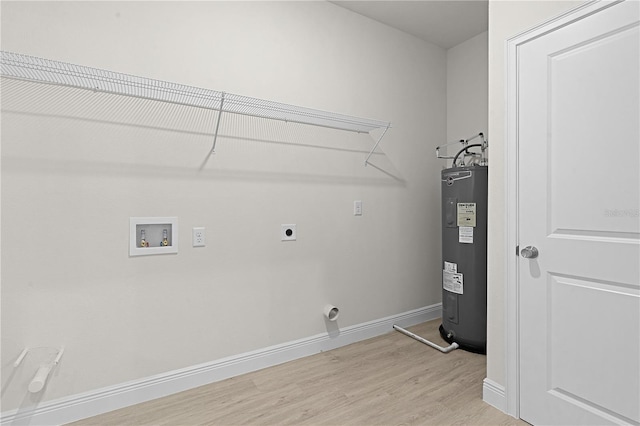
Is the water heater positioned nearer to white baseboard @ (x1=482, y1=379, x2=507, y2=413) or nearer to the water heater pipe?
the water heater pipe

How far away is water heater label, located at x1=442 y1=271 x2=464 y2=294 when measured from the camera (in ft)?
8.57

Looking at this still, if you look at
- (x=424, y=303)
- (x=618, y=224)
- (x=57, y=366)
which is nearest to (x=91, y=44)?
(x=57, y=366)

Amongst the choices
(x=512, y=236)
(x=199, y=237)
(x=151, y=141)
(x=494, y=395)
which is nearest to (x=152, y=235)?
(x=199, y=237)

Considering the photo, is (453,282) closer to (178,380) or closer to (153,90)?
(178,380)

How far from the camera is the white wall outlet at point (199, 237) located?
2046 mm

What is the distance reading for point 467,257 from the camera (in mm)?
2568

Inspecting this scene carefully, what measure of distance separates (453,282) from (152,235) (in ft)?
7.24

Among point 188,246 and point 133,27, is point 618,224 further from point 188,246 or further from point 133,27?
point 133,27

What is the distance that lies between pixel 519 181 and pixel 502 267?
471 millimetres

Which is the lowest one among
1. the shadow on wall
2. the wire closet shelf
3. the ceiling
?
the shadow on wall

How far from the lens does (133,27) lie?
185cm

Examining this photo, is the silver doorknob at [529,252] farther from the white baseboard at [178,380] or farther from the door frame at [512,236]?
the white baseboard at [178,380]

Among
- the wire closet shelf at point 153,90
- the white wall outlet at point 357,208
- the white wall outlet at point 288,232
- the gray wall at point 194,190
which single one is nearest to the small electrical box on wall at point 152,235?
the gray wall at point 194,190

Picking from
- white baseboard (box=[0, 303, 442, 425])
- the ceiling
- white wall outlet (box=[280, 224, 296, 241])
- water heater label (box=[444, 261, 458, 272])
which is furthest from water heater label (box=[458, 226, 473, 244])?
the ceiling
